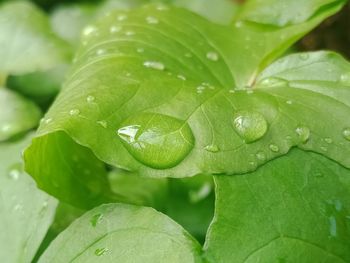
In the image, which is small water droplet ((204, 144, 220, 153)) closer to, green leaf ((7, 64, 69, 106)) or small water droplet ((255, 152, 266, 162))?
small water droplet ((255, 152, 266, 162))

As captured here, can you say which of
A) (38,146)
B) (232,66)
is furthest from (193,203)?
(38,146)

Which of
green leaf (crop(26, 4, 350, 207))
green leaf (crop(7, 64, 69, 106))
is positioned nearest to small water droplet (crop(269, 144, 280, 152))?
green leaf (crop(26, 4, 350, 207))

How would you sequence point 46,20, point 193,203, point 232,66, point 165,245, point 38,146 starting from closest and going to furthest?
point 165,245, point 38,146, point 232,66, point 193,203, point 46,20

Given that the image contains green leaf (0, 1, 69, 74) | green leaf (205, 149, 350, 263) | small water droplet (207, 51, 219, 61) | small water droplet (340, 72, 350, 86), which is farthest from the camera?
green leaf (0, 1, 69, 74)

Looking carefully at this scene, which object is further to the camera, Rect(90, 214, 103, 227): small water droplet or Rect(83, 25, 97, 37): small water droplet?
Rect(83, 25, 97, 37): small water droplet

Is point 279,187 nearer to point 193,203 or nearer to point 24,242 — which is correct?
point 24,242

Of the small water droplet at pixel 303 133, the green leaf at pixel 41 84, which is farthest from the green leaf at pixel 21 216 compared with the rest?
the green leaf at pixel 41 84
